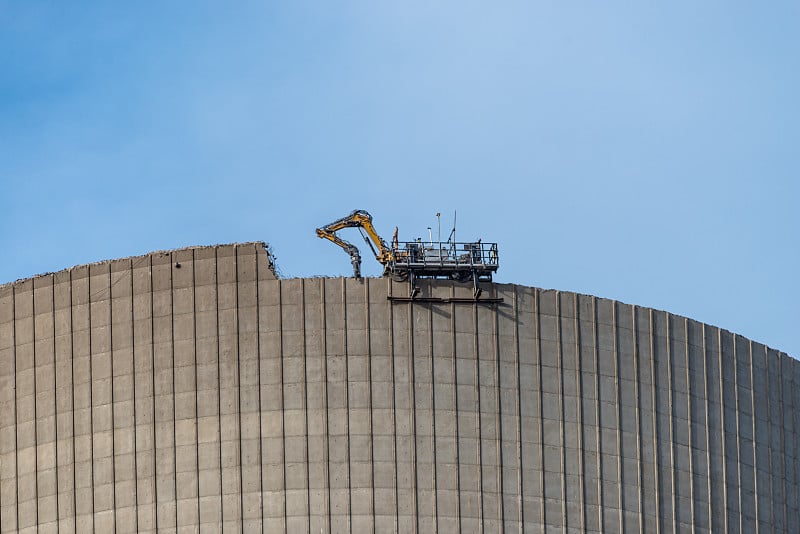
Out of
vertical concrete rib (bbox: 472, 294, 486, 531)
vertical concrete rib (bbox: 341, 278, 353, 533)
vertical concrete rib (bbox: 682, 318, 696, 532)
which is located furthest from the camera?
vertical concrete rib (bbox: 682, 318, 696, 532)

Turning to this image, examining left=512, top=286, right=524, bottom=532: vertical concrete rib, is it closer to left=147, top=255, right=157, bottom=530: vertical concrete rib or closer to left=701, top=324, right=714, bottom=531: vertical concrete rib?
left=701, top=324, right=714, bottom=531: vertical concrete rib

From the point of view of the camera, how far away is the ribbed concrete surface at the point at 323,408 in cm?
10338

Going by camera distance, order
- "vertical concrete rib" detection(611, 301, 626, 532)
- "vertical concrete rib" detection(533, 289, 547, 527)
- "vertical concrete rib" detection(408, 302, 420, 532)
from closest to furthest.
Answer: "vertical concrete rib" detection(408, 302, 420, 532), "vertical concrete rib" detection(533, 289, 547, 527), "vertical concrete rib" detection(611, 301, 626, 532)

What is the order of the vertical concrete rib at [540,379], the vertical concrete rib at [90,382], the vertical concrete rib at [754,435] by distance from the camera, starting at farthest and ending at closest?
the vertical concrete rib at [754,435]
the vertical concrete rib at [90,382]
the vertical concrete rib at [540,379]

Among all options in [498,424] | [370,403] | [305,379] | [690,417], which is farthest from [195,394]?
[690,417]

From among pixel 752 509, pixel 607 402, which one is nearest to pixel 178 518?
pixel 607 402

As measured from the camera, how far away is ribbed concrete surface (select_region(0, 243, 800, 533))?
10338 centimetres

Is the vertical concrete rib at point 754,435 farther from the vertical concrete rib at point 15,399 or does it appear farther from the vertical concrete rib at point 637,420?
the vertical concrete rib at point 15,399

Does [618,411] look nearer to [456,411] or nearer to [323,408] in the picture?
[456,411]

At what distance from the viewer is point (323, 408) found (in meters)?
104

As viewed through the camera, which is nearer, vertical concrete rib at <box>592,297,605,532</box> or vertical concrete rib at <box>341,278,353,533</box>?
vertical concrete rib at <box>341,278,353,533</box>

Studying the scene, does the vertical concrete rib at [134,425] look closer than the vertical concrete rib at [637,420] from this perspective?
Yes

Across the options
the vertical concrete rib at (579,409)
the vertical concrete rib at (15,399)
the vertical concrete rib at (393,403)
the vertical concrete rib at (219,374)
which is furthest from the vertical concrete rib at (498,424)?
the vertical concrete rib at (15,399)

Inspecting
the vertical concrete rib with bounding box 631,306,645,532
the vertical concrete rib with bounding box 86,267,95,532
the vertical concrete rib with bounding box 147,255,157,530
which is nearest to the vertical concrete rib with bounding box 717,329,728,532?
the vertical concrete rib with bounding box 631,306,645,532
